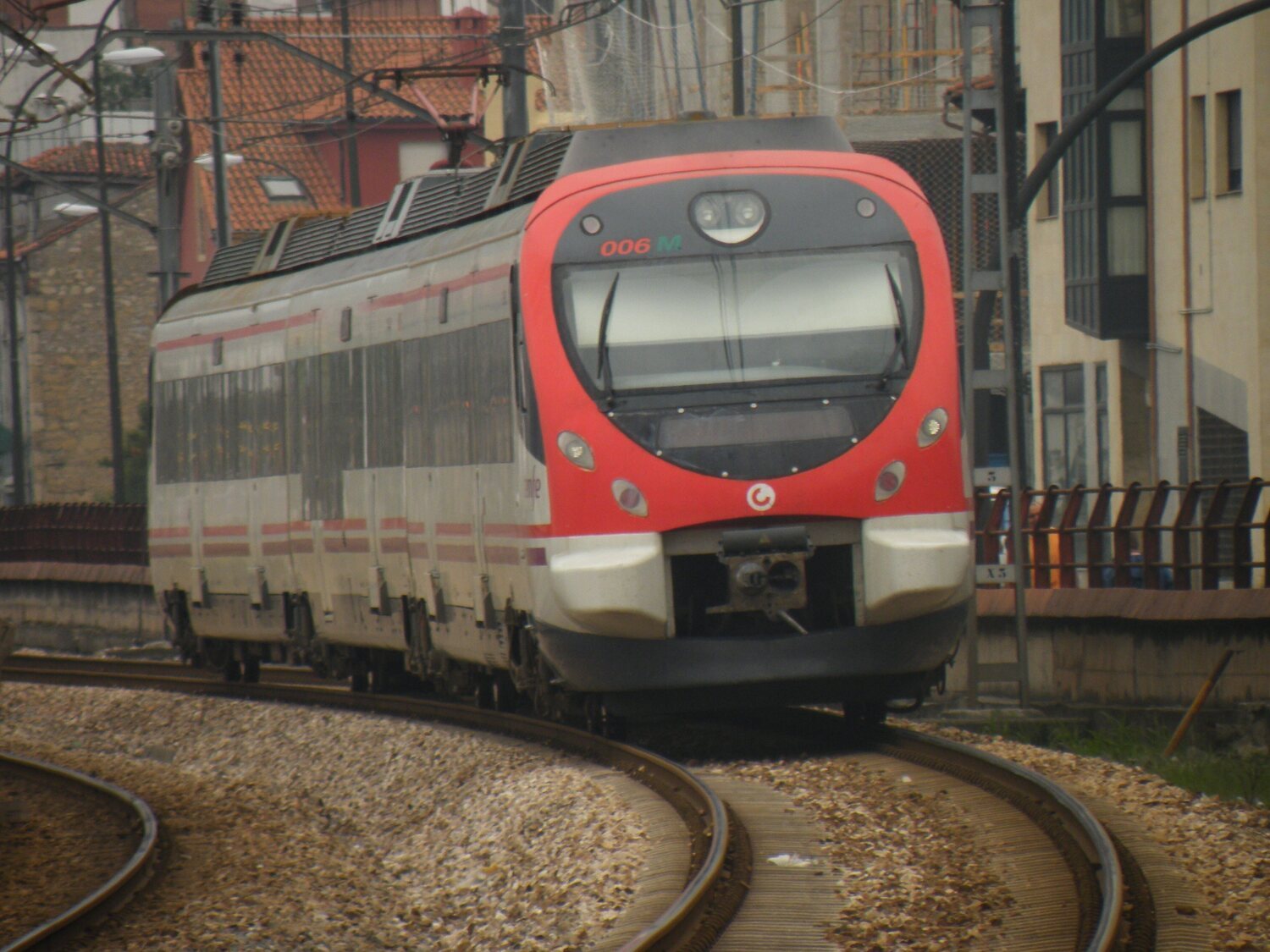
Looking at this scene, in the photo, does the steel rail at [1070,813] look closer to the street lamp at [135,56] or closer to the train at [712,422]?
the train at [712,422]

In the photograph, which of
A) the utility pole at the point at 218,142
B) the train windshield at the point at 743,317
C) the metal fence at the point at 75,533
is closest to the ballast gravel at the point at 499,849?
the train windshield at the point at 743,317

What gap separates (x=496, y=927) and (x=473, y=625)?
18.8 feet

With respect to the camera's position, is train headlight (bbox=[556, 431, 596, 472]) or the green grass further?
train headlight (bbox=[556, 431, 596, 472])

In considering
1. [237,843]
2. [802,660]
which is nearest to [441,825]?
[237,843]

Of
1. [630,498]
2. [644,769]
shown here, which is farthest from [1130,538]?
[630,498]

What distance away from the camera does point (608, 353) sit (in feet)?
44.4

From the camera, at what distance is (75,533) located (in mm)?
38438

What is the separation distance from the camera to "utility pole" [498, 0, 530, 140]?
2173 cm

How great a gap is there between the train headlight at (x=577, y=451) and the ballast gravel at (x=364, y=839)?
62.2 inches

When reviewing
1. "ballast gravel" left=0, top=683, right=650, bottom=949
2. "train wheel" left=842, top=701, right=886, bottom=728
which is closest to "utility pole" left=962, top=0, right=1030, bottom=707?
"train wheel" left=842, top=701, right=886, bottom=728

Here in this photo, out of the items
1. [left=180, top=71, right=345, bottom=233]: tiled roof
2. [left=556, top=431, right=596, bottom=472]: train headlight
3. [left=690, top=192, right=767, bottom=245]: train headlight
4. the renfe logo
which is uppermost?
[left=180, top=71, right=345, bottom=233]: tiled roof

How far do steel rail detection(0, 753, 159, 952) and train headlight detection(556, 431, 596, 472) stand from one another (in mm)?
2880

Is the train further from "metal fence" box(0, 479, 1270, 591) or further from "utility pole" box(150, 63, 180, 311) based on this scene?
"utility pole" box(150, 63, 180, 311)

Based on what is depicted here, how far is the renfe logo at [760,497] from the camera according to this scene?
1327 centimetres
